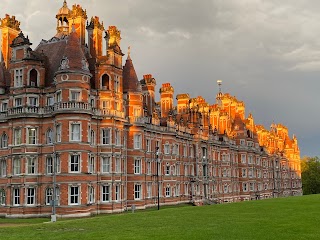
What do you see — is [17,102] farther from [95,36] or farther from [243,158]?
[243,158]

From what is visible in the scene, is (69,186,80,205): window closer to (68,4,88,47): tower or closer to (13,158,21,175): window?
(13,158,21,175): window

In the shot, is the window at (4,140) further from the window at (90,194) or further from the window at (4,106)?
the window at (90,194)

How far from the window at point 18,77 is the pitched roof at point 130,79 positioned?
15.5 meters

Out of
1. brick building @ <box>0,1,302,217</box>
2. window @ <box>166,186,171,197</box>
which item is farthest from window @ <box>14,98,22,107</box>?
window @ <box>166,186,171,197</box>

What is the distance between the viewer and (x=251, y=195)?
11356 cm


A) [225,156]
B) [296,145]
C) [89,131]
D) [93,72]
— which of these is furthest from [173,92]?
[296,145]

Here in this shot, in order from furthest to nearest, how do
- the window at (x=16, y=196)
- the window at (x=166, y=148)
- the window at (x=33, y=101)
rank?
the window at (x=166, y=148)
the window at (x=33, y=101)
the window at (x=16, y=196)

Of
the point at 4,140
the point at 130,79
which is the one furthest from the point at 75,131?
the point at 130,79

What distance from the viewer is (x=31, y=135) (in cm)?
5675

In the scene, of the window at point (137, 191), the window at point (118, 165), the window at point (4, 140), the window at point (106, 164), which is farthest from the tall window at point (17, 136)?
the window at point (137, 191)

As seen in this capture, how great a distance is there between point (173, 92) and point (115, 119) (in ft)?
105

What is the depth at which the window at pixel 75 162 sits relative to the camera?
53438 mm

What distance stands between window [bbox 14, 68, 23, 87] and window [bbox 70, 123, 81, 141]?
1038 cm

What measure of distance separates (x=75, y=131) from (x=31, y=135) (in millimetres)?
6979
